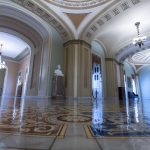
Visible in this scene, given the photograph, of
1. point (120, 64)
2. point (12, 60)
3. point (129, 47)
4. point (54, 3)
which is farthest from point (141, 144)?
point (12, 60)

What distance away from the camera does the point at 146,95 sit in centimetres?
1695

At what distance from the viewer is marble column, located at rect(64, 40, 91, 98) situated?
7.46 meters

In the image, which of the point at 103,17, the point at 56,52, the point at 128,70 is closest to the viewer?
the point at 103,17

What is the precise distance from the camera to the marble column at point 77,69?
746 centimetres

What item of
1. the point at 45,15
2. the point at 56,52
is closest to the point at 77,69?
the point at 56,52

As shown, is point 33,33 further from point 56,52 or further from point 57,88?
point 57,88

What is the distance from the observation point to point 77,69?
25.3 feet

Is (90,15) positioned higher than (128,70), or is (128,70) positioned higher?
(90,15)

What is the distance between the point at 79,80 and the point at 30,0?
4.69 metres

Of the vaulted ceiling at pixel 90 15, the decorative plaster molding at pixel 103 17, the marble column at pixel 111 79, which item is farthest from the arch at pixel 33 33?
the marble column at pixel 111 79

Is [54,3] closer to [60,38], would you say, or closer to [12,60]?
[60,38]

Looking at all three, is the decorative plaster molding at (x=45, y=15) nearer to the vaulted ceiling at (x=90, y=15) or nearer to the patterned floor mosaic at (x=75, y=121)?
the vaulted ceiling at (x=90, y=15)

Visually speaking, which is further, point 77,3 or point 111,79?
point 111,79

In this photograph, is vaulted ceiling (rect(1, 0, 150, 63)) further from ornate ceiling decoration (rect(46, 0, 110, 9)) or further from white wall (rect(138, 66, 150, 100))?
white wall (rect(138, 66, 150, 100))
